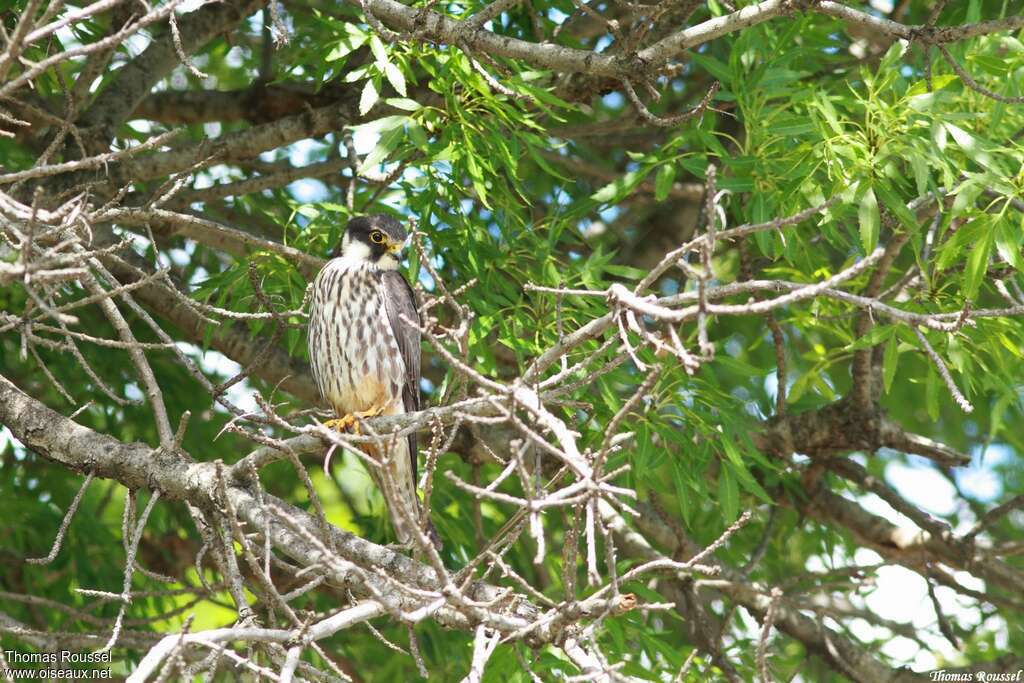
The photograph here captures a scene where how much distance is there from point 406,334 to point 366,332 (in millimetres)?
157

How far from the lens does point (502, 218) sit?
14.0 feet

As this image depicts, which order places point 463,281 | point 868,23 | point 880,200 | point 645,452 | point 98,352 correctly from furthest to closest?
point 98,352, point 463,281, point 645,452, point 880,200, point 868,23

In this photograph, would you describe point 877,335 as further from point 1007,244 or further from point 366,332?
point 366,332

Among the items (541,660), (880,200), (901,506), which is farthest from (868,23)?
(901,506)

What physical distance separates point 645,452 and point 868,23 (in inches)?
59.7

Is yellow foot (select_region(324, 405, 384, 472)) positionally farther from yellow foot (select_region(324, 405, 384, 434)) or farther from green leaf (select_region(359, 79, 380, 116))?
green leaf (select_region(359, 79, 380, 116))

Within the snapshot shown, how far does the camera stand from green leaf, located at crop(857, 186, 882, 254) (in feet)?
11.4

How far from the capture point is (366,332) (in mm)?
4746

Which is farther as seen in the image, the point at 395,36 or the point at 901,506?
the point at 901,506

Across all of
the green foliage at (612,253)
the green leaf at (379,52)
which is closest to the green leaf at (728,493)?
the green foliage at (612,253)

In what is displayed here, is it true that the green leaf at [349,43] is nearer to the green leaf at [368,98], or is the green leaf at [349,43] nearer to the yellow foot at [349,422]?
the green leaf at [368,98]

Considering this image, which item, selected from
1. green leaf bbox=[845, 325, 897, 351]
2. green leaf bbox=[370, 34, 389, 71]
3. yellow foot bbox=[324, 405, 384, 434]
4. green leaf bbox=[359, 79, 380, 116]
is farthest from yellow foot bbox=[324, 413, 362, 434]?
green leaf bbox=[845, 325, 897, 351]

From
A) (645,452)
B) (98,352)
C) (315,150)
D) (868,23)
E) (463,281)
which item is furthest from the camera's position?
(315,150)

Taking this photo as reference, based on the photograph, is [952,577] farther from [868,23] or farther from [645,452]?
[868,23]
